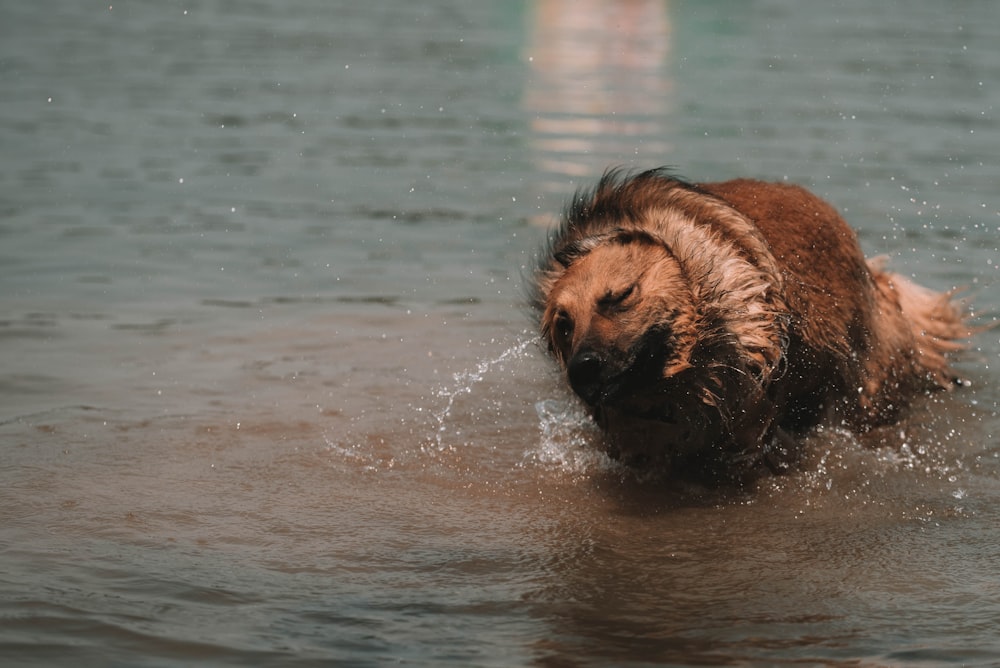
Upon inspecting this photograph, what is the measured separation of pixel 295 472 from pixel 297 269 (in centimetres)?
405

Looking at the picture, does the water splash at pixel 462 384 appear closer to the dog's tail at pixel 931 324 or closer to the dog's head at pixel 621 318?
the dog's head at pixel 621 318

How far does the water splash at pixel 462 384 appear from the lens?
288 inches

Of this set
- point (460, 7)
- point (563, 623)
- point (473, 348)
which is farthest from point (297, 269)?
point (460, 7)

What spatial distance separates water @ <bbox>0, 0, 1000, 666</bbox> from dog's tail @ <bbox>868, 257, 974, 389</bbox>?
0.24 meters

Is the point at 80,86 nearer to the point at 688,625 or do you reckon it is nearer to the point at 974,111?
the point at 974,111

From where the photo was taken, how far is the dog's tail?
7938 millimetres

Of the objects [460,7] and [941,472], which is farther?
[460,7]

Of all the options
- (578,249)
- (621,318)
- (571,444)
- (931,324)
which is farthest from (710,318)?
(931,324)

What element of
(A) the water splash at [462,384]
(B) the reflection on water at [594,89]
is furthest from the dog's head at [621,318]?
(B) the reflection on water at [594,89]

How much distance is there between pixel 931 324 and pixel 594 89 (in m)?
10.7

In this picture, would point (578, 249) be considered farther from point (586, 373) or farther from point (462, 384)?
point (462, 384)

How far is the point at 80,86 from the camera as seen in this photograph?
56.0 ft

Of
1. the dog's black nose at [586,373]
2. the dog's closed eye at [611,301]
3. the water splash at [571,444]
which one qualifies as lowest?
the water splash at [571,444]

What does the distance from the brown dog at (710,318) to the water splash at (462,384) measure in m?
1.04
